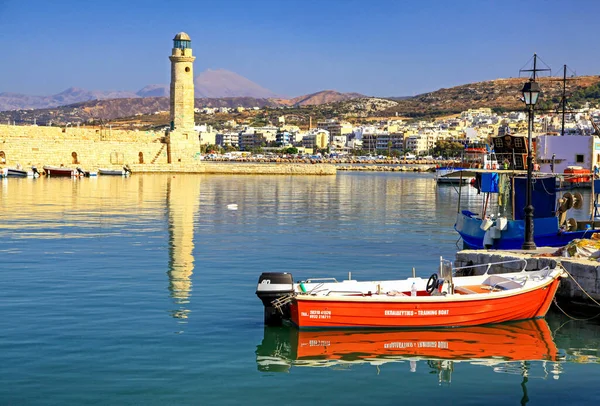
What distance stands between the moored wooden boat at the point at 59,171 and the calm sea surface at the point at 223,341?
115 ft

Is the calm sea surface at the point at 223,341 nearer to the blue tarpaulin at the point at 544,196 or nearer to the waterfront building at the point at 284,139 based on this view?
the blue tarpaulin at the point at 544,196

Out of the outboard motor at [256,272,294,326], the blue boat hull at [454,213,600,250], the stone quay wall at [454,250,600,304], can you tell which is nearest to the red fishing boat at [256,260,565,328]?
the outboard motor at [256,272,294,326]

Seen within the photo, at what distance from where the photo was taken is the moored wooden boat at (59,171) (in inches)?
2103

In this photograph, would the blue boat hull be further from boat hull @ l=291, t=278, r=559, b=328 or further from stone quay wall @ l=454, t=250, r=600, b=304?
boat hull @ l=291, t=278, r=559, b=328

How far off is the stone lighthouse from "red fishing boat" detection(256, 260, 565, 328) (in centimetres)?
5156

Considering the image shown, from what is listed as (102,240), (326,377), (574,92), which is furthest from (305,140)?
(326,377)

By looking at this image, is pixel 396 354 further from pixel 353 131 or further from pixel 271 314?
pixel 353 131

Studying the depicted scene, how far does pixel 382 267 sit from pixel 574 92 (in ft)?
606

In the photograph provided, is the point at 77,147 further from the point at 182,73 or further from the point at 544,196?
the point at 544,196

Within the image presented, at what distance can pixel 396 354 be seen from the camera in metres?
9.28

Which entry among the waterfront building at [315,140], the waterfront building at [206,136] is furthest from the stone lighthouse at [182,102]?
the waterfront building at [315,140]

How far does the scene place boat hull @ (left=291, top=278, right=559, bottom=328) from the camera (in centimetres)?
975

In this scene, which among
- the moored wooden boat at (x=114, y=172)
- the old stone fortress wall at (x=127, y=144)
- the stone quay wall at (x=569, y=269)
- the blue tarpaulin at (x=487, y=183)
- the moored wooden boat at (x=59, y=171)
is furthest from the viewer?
the moored wooden boat at (x=114, y=172)

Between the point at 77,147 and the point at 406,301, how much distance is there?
51.7 meters
